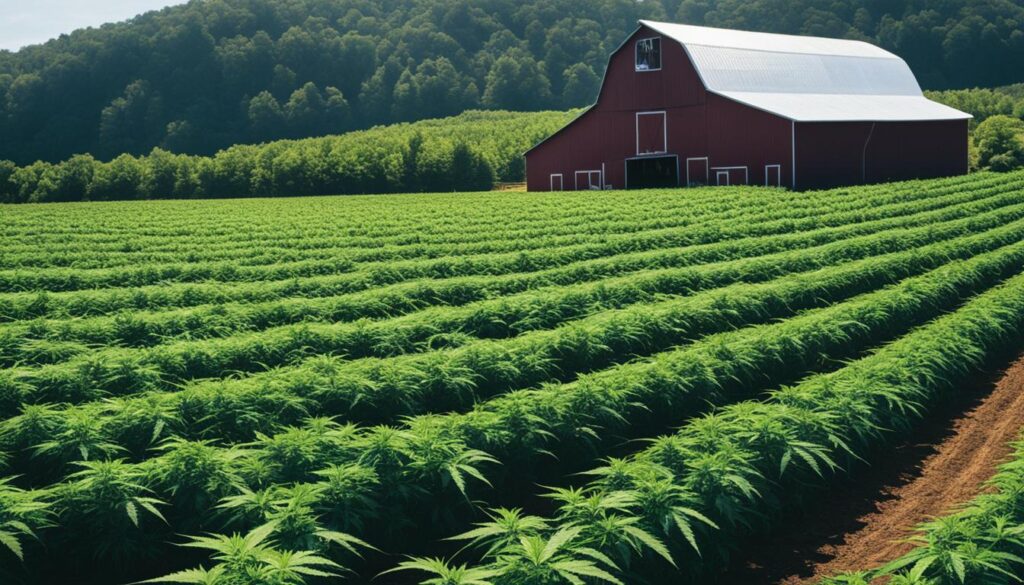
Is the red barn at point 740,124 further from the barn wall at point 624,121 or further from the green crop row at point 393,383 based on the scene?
the green crop row at point 393,383

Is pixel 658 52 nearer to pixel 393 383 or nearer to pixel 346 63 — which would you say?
pixel 393 383

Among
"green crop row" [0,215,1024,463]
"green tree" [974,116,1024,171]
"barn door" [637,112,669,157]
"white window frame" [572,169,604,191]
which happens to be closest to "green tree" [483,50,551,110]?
"green tree" [974,116,1024,171]

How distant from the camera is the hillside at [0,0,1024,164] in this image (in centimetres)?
12388

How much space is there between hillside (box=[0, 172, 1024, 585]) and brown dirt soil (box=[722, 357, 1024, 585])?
174mm

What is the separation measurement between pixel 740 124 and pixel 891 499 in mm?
38325

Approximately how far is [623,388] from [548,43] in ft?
465

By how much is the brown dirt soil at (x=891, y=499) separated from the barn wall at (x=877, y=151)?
33752 millimetres

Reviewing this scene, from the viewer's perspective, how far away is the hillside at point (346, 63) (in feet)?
406

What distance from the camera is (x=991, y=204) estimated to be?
1373 inches

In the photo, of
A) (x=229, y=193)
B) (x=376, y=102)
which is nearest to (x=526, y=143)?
(x=229, y=193)

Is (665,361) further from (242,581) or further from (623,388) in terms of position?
(242,581)

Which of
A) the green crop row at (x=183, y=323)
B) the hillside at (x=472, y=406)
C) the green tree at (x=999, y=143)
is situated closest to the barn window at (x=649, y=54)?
the green tree at (x=999, y=143)

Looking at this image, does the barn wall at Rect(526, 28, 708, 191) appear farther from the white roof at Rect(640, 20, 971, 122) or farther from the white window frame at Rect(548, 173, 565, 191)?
the white roof at Rect(640, 20, 971, 122)

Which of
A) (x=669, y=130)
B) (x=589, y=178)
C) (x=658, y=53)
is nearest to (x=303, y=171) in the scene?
(x=589, y=178)
